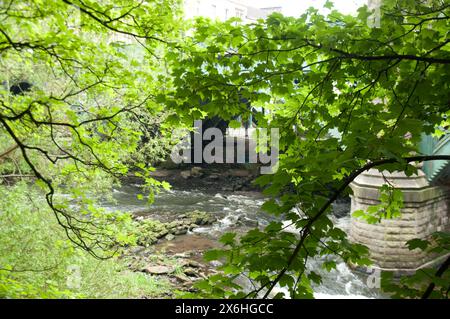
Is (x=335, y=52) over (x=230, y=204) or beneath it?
over

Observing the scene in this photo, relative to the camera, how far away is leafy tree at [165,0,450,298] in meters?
2.09

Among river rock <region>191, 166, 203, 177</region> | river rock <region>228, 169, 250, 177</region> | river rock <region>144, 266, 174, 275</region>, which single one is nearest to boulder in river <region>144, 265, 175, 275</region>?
river rock <region>144, 266, 174, 275</region>

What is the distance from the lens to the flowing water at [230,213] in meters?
10.3

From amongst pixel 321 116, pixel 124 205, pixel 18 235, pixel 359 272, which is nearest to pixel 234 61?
pixel 321 116

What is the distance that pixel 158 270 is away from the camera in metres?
9.86

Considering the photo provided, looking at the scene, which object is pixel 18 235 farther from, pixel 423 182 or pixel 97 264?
pixel 423 182

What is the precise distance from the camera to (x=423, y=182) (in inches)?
441

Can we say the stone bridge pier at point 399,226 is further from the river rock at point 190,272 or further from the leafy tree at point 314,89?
the leafy tree at point 314,89

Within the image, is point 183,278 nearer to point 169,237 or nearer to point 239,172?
point 169,237

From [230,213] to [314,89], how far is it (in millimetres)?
14361

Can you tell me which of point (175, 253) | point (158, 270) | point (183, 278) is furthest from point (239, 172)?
point (183, 278)

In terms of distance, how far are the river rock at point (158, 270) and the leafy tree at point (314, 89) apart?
7542 mm

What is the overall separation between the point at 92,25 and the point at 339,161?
2995mm
